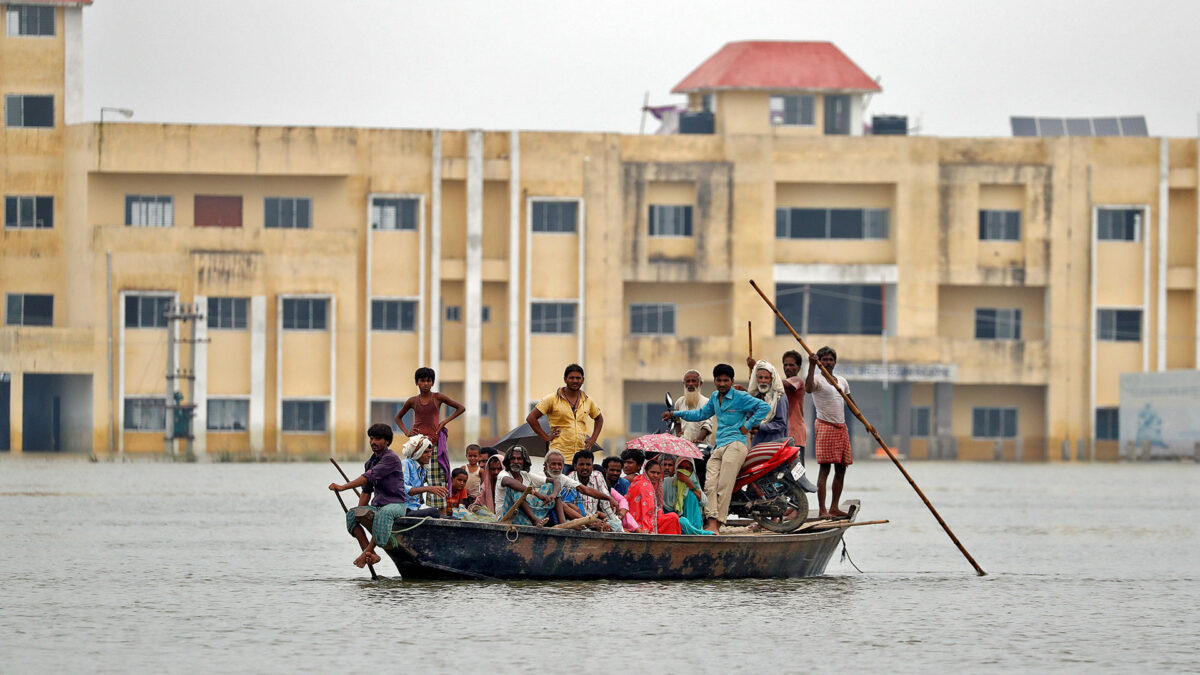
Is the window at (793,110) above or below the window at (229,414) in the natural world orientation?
above

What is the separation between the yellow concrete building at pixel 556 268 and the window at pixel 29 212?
0.10 metres

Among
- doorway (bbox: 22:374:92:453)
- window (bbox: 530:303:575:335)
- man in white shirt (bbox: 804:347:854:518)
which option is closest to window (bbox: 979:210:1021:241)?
window (bbox: 530:303:575:335)

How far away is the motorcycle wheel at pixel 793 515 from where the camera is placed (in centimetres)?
2141

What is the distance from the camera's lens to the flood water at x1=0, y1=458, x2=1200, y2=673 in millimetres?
16547

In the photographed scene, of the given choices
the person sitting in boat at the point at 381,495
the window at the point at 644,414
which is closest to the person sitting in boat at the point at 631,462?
the person sitting in boat at the point at 381,495

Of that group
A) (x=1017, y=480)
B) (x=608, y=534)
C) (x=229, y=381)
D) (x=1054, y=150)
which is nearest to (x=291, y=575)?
(x=608, y=534)

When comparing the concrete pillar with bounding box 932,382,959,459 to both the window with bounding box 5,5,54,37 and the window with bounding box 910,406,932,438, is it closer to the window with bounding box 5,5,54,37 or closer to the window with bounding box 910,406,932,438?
the window with bounding box 910,406,932,438

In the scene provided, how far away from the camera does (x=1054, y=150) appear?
67.3 m

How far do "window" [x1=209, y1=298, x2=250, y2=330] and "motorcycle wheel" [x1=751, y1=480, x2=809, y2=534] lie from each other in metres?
43.7

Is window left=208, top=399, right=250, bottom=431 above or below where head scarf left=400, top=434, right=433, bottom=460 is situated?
below

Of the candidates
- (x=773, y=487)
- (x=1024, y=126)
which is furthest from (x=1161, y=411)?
(x=773, y=487)

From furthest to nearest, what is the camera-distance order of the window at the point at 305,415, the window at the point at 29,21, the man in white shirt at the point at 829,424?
the window at the point at 29,21
the window at the point at 305,415
the man in white shirt at the point at 829,424

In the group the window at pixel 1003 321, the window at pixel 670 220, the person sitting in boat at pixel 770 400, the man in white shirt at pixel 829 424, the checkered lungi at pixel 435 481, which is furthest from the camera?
the window at pixel 1003 321

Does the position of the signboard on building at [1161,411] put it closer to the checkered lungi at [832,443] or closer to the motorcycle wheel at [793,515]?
the checkered lungi at [832,443]
